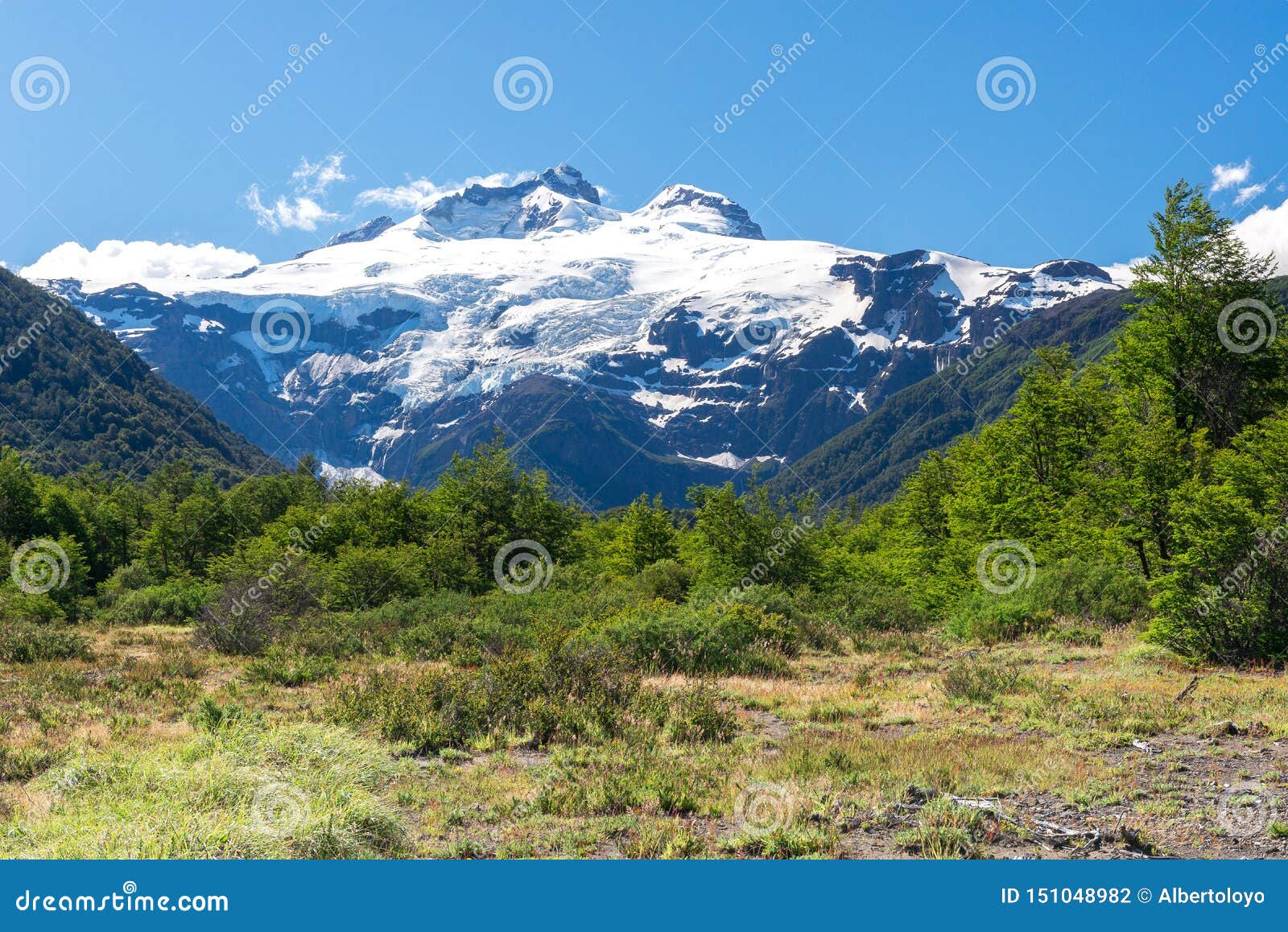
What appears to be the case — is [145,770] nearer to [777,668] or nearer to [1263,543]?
[777,668]

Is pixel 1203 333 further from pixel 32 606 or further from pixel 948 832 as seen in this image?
pixel 32 606

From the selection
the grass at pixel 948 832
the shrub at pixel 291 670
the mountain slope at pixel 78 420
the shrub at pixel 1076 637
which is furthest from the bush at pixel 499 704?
the mountain slope at pixel 78 420

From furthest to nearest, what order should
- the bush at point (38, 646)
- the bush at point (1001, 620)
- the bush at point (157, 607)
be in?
the bush at point (157, 607), the bush at point (1001, 620), the bush at point (38, 646)

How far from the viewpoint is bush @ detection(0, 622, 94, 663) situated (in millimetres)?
22797

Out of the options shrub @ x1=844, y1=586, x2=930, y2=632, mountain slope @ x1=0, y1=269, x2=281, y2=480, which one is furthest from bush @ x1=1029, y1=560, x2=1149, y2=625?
mountain slope @ x1=0, y1=269, x2=281, y2=480

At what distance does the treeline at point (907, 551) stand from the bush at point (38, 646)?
278 centimetres

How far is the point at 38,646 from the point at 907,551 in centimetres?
3549

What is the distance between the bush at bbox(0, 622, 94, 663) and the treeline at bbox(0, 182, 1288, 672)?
9.13ft

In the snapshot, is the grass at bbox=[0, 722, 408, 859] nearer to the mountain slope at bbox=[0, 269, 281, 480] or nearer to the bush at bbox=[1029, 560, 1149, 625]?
the bush at bbox=[1029, 560, 1149, 625]

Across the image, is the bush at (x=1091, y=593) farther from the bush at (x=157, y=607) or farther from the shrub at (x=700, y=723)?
the bush at (x=157, y=607)

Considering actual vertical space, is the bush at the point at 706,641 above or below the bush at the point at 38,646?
above

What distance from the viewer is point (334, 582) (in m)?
39.0

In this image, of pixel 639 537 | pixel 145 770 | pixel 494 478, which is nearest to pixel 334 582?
pixel 494 478

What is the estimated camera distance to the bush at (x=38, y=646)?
22797 mm
